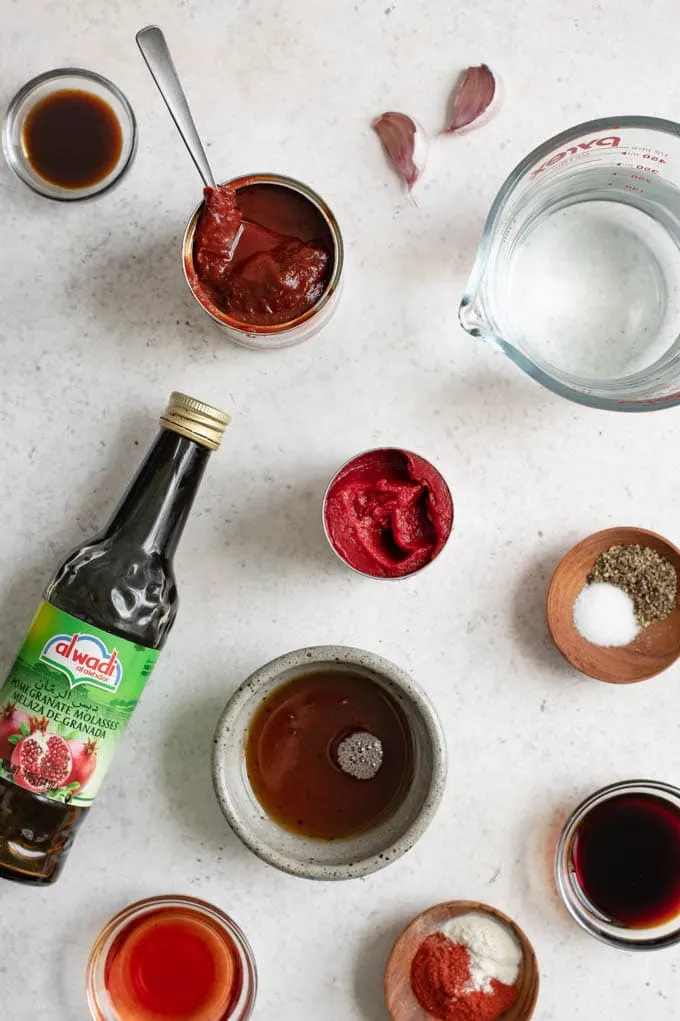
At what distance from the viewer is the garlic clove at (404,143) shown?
1.55 meters

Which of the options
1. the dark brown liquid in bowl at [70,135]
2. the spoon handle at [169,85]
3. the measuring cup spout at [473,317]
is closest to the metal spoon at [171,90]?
the spoon handle at [169,85]

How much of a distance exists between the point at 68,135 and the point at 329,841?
1172 millimetres

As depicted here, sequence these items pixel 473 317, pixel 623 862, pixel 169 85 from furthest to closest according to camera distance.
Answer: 1. pixel 623 862
2. pixel 169 85
3. pixel 473 317

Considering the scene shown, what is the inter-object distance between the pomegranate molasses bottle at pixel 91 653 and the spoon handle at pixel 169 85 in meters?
0.38

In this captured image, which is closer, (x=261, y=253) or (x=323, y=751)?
(x=261, y=253)

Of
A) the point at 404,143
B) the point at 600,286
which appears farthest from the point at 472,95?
the point at 600,286

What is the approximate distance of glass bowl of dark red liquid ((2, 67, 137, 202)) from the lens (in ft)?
5.05

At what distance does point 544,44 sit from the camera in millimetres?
1573

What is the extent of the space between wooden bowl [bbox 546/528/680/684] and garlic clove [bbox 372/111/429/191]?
64 cm

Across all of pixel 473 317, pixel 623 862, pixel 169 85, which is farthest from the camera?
pixel 623 862

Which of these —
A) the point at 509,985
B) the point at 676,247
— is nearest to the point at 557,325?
the point at 676,247

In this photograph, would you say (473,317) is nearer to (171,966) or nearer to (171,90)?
(171,90)

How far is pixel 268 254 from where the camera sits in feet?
4.68

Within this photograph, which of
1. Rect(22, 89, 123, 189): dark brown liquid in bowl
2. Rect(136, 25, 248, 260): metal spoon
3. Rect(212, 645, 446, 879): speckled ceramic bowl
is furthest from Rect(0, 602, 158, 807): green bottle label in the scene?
Rect(22, 89, 123, 189): dark brown liquid in bowl
